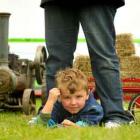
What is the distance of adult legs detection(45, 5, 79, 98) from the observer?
3.93 m

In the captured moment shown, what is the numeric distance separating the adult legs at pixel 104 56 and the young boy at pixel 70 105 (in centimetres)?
9

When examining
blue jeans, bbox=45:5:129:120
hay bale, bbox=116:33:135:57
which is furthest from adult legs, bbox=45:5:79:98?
hay bale, bbox=116:33:135:57

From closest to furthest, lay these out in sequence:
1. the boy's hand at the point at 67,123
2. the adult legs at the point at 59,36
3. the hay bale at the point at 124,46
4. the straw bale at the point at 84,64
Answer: the boy's hand at the point at 67,123 < the adult legs at the point at 59,36 < the straw bale at the point at 84,64 < the hay bale at the point at 124,46

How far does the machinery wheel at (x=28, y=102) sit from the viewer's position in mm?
6457

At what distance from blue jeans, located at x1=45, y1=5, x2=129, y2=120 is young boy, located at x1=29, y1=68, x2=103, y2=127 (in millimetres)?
107

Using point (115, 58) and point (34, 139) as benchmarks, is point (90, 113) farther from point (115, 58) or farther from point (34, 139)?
point (34, 139)

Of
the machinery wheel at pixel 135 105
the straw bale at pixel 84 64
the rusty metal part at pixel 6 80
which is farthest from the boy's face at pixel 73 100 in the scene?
the straw bale at pixel 84 64

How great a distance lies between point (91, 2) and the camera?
12.5 feet

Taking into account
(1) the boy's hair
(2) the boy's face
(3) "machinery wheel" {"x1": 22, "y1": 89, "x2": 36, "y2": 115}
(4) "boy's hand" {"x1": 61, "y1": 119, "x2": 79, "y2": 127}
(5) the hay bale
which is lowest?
(3) "machinery wheel" {"x1": 22, "y1": 89, "x2": 36, "y2": 115}

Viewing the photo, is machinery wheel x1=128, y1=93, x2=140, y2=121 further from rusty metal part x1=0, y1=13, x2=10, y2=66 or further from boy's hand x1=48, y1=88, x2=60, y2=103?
boy's hand x1=48, y1=88, x2=60, y2=103

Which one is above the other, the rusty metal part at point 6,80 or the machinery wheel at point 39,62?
the machinery wheel at point 39,62

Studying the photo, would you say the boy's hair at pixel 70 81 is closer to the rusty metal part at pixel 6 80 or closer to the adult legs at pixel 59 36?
the adult legs at pixel 59 36

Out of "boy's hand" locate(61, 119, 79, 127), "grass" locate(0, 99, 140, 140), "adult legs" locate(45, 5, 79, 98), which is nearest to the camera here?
"grass" locate(0, 99, 140, 140)

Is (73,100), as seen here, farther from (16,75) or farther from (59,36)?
(16,75)
